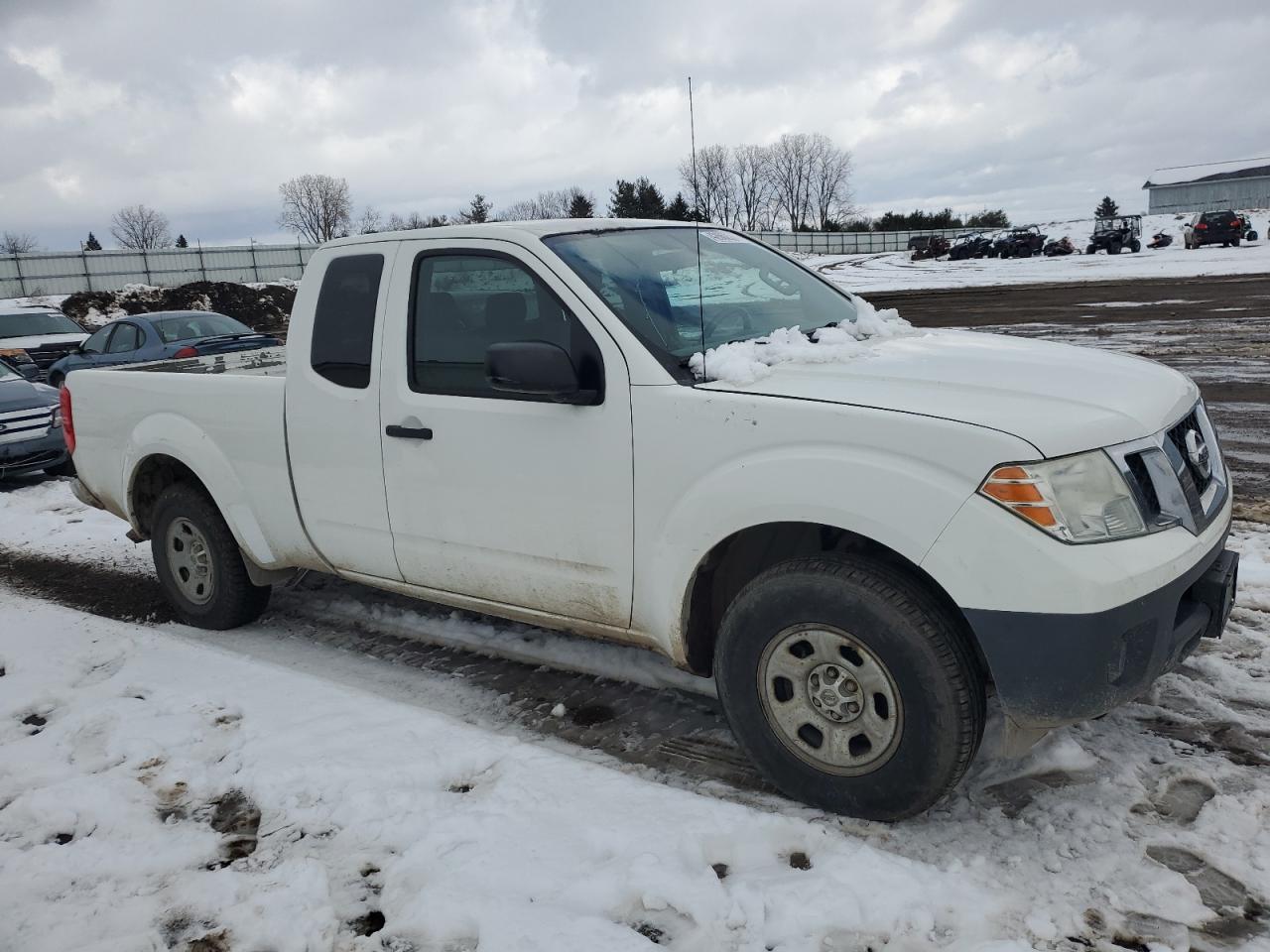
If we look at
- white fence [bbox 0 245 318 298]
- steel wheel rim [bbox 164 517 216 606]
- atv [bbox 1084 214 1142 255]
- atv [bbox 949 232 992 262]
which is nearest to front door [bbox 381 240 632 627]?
steel wheel rim [bbox 164 517 216 606]

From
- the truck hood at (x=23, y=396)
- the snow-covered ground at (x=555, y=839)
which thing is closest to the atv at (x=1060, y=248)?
the truck hood at (x=23, y=396)

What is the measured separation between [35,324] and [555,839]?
65.3ft

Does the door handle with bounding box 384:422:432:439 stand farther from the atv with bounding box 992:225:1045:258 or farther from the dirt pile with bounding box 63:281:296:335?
the atv with bounding box 992:225:1045:258

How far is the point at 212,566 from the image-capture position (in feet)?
16.8

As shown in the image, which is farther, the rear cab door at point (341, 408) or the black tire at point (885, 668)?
the rear cab door at point (341, 408)

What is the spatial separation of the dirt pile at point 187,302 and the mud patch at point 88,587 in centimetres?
2915

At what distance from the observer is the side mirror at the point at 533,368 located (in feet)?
10.9

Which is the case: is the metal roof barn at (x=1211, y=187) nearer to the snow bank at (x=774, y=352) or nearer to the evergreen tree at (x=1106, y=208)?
the evergreen tree at (x=1106, y=208)

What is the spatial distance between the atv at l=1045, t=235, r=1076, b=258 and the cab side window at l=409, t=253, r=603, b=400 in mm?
49044

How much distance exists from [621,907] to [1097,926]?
1.27 metres

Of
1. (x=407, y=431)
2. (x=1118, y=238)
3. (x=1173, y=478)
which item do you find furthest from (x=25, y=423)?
(x=1118, y=238)

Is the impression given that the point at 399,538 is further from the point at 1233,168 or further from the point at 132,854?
the point at 1233,168

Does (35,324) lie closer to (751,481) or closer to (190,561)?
(190,561)

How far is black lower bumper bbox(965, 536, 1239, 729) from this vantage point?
2672mm
